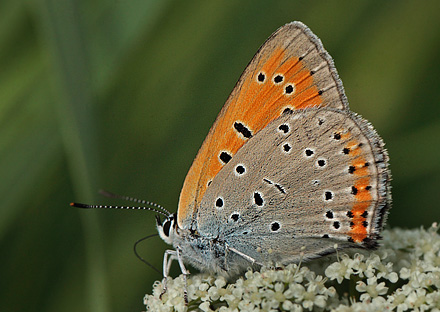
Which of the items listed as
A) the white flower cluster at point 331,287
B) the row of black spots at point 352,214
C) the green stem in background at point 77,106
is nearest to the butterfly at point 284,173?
the row of black spots at point 352,214

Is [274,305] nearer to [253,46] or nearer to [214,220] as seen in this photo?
[214,220]

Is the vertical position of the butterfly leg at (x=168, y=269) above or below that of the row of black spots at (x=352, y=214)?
below

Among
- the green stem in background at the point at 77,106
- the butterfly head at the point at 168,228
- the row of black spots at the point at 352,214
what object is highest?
the green stem in background at the point at 77,106

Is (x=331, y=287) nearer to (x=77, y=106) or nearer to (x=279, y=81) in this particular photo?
(x=279, y=81)

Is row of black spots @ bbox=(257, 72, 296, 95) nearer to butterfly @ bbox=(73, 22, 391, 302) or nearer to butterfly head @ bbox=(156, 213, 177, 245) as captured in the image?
butterfly @ bbox=(73, 22, 391, 302)

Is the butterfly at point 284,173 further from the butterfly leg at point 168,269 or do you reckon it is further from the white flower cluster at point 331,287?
the white flower cluster at point 331,287

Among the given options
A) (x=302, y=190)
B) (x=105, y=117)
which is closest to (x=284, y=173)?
(x=302, y=190)
